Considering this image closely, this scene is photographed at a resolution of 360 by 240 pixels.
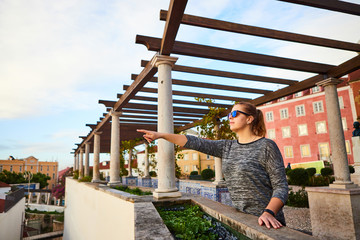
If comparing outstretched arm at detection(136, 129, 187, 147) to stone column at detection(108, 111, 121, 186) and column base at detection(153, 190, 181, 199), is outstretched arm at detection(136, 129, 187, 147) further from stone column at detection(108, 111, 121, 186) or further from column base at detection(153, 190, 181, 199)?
stone column at detection(108, 111, 121, 186)

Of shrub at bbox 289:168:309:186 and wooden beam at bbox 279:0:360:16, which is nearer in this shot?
wooden beam at bbox 279:0:360:16

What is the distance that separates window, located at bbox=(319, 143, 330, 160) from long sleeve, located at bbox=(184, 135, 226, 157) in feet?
85.2

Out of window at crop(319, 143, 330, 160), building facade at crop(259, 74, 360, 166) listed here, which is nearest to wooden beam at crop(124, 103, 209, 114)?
building facade at crop(259, 74, 360, 166)

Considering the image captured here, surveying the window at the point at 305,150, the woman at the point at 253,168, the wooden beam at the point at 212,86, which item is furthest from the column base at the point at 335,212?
the window at the point at 305,150

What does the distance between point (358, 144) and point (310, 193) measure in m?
3.71

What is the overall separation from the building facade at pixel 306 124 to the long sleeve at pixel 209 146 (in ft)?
81.2

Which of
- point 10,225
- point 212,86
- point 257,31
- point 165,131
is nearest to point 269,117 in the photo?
point 212,86

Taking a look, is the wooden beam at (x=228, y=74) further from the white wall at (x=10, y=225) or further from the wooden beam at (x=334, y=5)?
the white wall at (x=10, y=225)

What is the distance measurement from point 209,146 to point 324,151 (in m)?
26.2

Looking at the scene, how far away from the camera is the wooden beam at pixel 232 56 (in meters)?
4.73

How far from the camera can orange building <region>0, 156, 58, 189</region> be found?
60281mm

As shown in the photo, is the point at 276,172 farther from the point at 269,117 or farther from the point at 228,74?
the point at 269,117

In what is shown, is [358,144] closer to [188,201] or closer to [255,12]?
[255,12]

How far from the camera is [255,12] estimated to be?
14.6 ft
